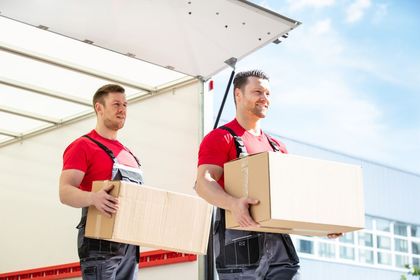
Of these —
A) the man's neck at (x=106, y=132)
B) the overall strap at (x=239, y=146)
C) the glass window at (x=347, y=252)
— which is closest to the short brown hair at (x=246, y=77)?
the overall strap at (x=239, y=146)

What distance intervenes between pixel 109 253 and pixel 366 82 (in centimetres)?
1343

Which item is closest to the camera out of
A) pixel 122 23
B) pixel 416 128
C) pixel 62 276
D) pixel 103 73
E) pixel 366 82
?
pixel 122 23

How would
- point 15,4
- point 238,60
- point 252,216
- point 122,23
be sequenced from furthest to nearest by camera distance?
1. point 238,60
2. point 122,23
3. point 15,4
4. point 252,216

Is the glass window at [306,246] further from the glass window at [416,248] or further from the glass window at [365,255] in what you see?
the glass window at [416,248]

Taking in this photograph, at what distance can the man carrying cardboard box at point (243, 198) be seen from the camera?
103 inches

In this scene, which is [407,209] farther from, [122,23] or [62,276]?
[122,23]

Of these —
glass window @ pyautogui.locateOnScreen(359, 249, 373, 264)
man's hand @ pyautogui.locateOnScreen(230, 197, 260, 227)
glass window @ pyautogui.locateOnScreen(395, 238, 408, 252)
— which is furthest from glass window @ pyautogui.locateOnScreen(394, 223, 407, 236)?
man's hand @ pyautogui.locateOnScreen(230, 197, 260, 227)

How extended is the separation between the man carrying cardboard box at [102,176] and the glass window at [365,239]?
12.6 metres

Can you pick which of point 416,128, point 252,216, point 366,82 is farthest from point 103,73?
point 366,82

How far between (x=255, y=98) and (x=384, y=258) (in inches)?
546

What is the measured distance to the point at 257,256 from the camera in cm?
262

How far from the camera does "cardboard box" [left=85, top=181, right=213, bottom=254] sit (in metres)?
2.90

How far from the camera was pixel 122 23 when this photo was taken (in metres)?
4.28

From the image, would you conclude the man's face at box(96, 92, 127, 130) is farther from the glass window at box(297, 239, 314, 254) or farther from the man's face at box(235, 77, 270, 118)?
the glass window at box(297, 239, 314, 254)
